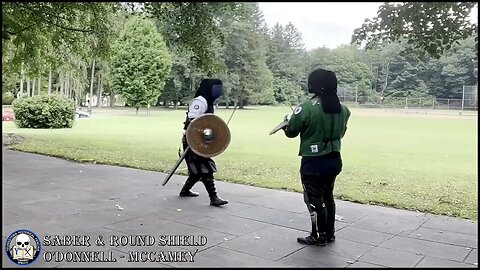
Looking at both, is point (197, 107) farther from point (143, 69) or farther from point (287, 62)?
point (143, 69)

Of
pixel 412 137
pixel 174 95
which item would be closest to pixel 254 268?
pixel 174 95

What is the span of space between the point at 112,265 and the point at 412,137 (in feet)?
63.8

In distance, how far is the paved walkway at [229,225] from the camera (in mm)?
4227

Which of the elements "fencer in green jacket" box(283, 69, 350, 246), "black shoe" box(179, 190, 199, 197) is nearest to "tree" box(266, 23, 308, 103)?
"fencer in green jacket" box(283, 69, 350, 246)

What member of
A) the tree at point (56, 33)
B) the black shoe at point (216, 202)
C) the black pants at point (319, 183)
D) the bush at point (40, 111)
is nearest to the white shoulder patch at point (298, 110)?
the black pants at point (319, 183)

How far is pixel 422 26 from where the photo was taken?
13.9ft

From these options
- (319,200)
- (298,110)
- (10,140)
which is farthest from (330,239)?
(10,140)

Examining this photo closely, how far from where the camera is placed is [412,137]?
2133 cm

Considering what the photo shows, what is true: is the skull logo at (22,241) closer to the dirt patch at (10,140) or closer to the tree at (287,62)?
the tree at (287,62)

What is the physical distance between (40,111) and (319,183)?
19.8m

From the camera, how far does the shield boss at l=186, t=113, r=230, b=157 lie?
5.99 meters

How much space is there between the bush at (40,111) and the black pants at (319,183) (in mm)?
19579

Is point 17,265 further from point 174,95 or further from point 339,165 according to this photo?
point 174,95

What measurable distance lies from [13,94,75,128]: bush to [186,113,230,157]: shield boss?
58.5 ft
